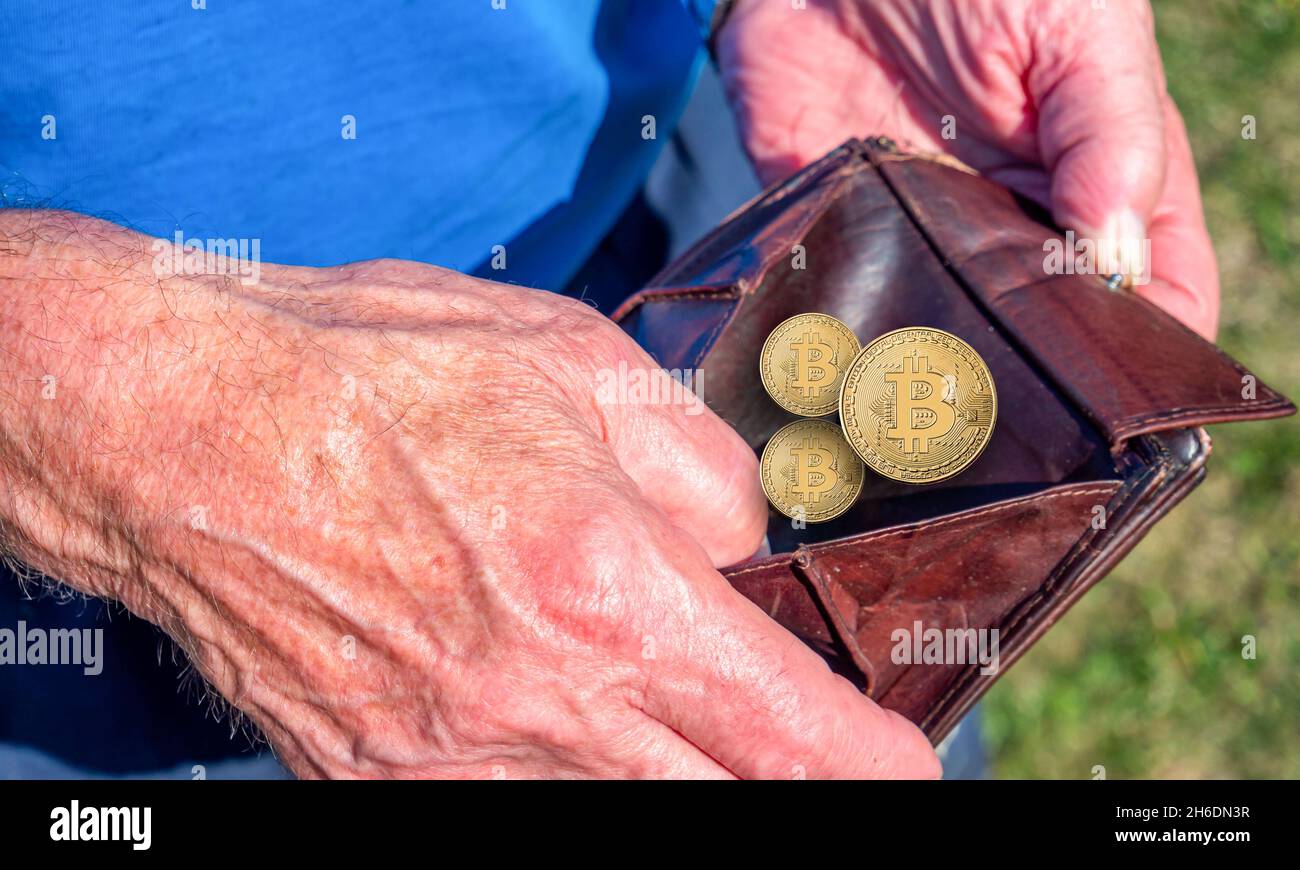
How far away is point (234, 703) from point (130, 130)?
0.98m

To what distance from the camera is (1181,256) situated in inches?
89.9

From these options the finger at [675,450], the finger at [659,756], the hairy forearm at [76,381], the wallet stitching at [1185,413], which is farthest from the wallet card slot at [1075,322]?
the hairy forearm at [76,381]

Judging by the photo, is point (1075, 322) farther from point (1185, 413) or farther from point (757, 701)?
point (757, 701)

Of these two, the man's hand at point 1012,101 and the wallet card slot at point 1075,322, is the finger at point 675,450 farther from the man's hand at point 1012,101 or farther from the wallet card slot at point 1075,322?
the man's hand at point 1012,101

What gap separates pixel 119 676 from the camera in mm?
2123

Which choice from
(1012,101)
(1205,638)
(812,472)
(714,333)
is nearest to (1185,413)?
(812,472)

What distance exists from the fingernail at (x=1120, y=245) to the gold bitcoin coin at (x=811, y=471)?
25.6 inches

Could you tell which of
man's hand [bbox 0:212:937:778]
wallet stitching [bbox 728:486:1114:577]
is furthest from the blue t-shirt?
wallet stitching [bbox 728:486:1114:577]

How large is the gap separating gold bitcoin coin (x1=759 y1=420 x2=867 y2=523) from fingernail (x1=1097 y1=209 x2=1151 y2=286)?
65 cm

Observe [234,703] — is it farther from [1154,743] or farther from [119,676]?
[1154,743]

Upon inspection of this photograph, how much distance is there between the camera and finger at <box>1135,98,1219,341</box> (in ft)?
7.36

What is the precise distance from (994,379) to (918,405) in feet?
0.52
